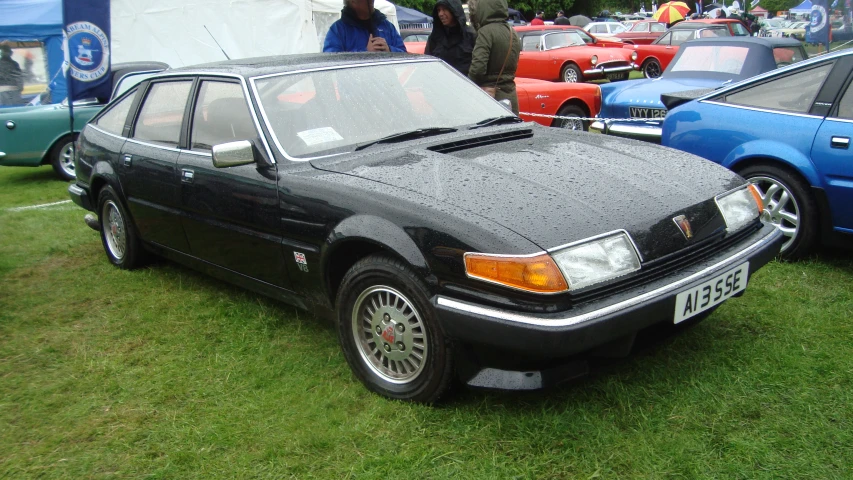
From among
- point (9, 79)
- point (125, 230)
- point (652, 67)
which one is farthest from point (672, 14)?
point (125, 230)

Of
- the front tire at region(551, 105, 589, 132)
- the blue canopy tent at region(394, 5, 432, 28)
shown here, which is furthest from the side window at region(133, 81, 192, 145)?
the blue canopy tent at region(394, 5, 432, 28)

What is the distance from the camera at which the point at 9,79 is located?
10273 mm

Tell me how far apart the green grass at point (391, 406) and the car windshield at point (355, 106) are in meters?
1.10

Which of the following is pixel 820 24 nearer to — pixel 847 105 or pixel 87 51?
pixel 847 105

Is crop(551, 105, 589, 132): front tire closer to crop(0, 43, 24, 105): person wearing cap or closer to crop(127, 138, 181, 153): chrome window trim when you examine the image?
crop(127, 138, 181, 153): chrome window trim

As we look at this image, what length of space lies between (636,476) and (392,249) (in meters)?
1.24

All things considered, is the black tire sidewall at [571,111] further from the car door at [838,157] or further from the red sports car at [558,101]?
the car door at [838,157]

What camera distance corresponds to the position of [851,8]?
907cm

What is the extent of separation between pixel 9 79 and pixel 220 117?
815 centimetres

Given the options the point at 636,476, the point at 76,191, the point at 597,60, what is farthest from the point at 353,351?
the point at 597,60

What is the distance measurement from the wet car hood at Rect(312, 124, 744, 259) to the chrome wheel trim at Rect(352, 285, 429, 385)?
1.60 feet

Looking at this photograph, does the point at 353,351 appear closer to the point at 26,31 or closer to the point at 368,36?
the point at 368,36

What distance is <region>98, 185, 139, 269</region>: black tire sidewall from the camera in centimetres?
489

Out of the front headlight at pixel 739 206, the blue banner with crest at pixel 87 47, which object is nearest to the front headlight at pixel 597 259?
Answer: the front headlight at pixel 739 206
